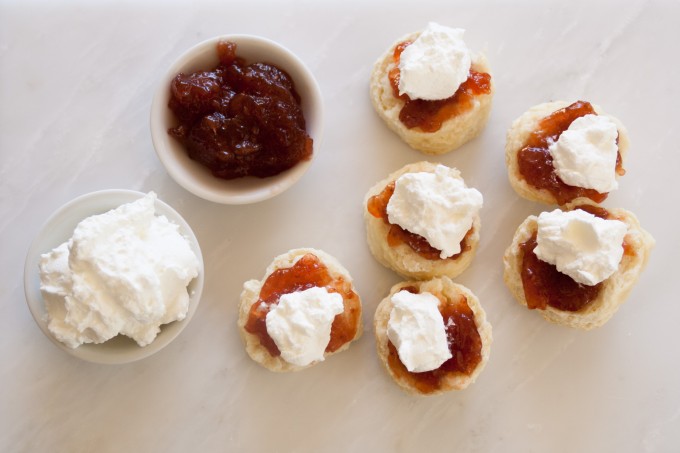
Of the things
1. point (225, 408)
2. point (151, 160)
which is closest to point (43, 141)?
point (151, 160)

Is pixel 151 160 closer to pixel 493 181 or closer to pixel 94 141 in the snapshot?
pixel 94 141

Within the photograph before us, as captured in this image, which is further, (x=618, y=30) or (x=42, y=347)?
(x=618, y=30)

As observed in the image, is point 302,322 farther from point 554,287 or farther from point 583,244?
point 583,244

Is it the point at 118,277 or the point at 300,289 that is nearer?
the point at 118,277

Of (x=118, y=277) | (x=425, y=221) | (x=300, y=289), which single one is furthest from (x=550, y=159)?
(x=118, y=277)

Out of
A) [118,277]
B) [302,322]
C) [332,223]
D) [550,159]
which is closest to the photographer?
[118,277]

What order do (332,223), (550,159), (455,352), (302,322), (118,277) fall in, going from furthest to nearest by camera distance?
1. (332,223)
2. (550,159)
3. (455,352)
4. (302,322)
5. (118,277)

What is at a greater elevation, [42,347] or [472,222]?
[472,222]
